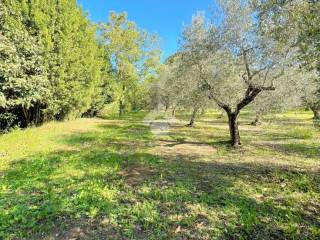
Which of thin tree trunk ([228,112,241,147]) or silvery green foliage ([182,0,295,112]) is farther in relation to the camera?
thin tree trunk ([228,112,241,147])

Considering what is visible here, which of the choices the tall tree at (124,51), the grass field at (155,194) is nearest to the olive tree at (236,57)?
the grass field at (155,194)

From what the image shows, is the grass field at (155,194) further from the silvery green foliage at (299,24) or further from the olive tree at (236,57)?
the olive tree at (236,57)

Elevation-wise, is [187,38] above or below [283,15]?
above

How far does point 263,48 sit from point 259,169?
7.13 meters

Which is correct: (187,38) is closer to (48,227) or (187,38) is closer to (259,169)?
(259,169)

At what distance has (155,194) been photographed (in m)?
7.73

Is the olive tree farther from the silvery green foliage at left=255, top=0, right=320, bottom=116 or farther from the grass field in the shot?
the grass field

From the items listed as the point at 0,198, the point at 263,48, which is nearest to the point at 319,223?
the point at 0,198

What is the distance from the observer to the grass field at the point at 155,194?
5812 mm

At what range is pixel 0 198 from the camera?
720 cm

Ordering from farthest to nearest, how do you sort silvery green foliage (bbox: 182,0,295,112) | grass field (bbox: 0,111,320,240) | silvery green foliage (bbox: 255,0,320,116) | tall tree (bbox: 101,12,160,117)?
tall tree (bbox: 101,12,160,117)
silvery green foliage (bbox: 182,0,295,112)
silvery green foliage (bbox: 255,0,320,116)
grass field (bbox: 0,111,320,240)

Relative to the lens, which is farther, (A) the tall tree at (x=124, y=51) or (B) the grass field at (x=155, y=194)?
(A) the tall tree at (x=124, y=51)

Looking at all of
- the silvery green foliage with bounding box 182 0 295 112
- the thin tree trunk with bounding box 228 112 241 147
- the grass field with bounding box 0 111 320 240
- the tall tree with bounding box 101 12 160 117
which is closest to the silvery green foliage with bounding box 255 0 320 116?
the silvery green foliage with bounding box 182 0 295 112

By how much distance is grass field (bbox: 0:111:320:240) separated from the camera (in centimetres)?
581
